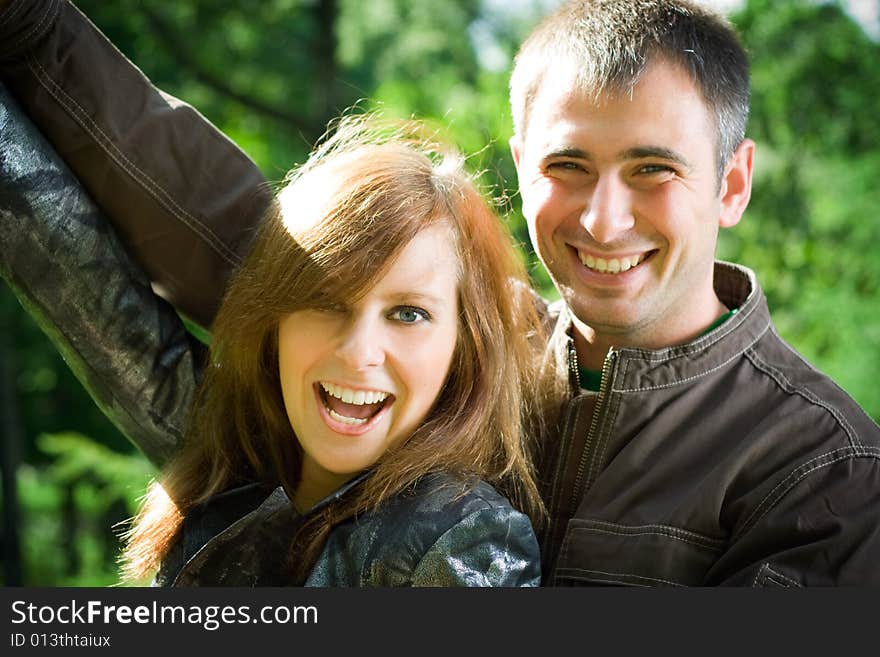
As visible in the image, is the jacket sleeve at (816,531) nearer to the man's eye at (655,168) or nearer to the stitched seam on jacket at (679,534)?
the stitched seam on jacket at (679,534)

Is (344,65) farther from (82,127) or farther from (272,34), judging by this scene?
(82,127)

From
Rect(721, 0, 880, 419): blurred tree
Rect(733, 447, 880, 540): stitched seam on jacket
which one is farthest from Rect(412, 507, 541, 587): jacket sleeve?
Rect(721, 0, 880, 419): blurred tree

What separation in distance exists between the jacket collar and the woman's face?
463 millimetres

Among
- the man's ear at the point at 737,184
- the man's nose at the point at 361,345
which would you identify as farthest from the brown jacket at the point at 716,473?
the man's nose at the point at 361,345

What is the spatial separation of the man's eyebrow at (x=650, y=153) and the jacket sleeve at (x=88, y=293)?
1.00 meters

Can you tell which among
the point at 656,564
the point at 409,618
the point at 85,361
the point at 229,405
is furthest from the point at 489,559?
the point at 85,361

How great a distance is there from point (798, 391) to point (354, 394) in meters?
0.92

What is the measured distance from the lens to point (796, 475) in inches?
78.7

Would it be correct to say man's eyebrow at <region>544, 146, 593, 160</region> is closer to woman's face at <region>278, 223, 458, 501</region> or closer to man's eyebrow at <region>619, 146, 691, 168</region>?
man's eyebrow at <region>619, 146, 691, 168</region>

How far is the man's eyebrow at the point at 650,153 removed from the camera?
2207mm

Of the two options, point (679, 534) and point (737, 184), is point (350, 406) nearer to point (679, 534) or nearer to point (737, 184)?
point (679, 534)

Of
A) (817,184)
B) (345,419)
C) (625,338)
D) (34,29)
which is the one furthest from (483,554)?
(817,184)

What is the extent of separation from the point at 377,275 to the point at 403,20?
6303 mm

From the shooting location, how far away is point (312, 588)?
184 centimetres
